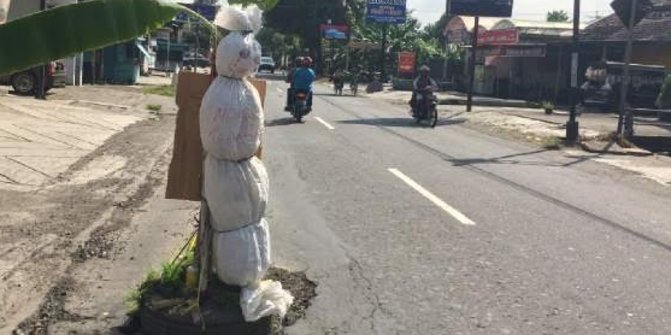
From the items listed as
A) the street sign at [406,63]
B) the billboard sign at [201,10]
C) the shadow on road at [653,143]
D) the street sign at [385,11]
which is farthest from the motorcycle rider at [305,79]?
the street sign at [406,63]

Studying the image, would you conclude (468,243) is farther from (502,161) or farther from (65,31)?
(502,161)

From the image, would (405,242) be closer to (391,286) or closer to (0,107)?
(391,286)

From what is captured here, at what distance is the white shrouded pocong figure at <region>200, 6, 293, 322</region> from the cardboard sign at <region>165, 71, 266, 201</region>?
0.59ft

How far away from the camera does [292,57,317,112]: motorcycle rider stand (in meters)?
20.8

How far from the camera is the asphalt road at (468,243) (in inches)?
213

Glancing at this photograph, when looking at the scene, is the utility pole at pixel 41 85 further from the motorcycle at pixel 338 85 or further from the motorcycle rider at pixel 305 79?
the motorcycle at pixel 338 85

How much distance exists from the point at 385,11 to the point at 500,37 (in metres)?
8.63

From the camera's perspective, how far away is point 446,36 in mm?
60406

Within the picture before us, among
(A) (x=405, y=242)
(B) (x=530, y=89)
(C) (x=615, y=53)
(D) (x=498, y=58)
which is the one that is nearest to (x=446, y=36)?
(D) (x=498, y=58)

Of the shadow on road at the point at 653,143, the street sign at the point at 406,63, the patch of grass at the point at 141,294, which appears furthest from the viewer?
the street sign at the point at 406,63

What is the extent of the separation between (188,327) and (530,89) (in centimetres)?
4111

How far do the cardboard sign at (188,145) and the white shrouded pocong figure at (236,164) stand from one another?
0.18 m

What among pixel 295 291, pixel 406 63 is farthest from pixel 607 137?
pixel 406 63

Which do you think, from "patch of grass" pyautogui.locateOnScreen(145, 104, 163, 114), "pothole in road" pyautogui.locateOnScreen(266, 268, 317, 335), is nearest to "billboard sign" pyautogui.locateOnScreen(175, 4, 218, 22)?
"patch of grass" pyautogui.locateOnScreen(145, 104, 163, 114)
